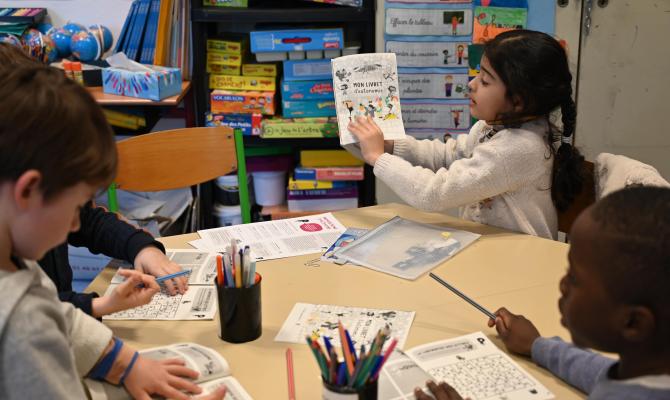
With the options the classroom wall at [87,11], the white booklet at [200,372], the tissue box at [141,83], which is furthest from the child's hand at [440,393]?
the classroom wall at [87,11]

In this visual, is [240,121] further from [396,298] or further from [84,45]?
[396,298]

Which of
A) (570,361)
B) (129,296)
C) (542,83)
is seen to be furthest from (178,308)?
(542,83)

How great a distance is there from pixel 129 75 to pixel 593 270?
2.07 metres

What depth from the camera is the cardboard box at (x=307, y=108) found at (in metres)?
2.66

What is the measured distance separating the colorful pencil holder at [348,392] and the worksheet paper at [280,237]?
2.13 ft

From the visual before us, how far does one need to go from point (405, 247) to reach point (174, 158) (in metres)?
0.76

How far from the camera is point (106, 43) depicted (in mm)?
2859

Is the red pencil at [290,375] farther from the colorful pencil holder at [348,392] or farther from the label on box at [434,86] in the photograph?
the label on box at [434,86]

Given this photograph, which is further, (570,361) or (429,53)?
(429,53)

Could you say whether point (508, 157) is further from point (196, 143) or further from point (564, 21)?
point (564, 21)

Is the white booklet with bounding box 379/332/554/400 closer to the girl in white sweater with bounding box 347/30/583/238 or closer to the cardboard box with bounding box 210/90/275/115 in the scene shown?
the girl in white sweater with bounding box 347/30/583/238

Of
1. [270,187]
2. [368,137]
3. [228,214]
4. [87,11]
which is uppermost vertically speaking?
[87,11]

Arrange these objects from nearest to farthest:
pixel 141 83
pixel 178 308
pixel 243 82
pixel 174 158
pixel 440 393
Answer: pixel 440 393
pixel 178 308
pixel 174 158
pixel 141 83
pixel 243 82

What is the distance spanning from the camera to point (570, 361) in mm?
995
